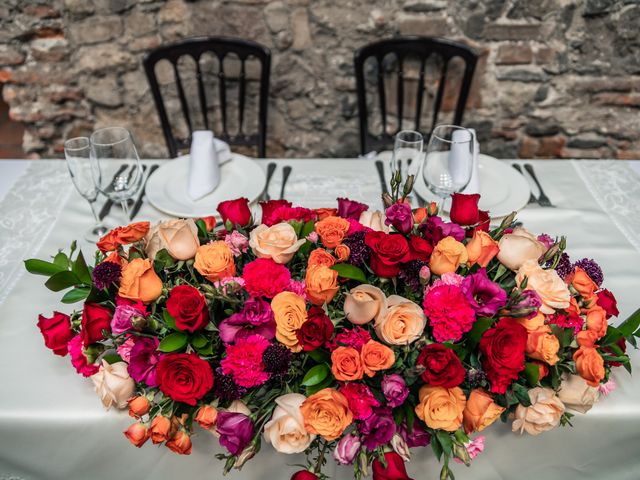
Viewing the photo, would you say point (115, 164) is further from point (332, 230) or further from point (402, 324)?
point (402, 324)

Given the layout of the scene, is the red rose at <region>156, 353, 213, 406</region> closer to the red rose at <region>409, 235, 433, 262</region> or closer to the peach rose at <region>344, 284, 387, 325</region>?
the peach rose at <region>344, 284, 387, 325</region>

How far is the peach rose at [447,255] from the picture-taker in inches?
28.6

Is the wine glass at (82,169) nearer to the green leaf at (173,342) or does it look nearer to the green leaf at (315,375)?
the green leaf at (173,342)

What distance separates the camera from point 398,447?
66 centimetres

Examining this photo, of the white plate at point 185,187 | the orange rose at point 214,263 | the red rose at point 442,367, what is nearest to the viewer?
the red rose at point 442,367

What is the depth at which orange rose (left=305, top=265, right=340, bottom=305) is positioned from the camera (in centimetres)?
69

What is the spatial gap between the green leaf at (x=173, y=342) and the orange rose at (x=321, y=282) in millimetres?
176

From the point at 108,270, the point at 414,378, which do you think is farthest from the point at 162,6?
the point at 414,378

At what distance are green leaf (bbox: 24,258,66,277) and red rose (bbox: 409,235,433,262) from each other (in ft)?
1.69

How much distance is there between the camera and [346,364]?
0.66 meters

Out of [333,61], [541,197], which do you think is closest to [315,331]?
[541,197]

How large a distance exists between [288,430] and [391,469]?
0.13 meters

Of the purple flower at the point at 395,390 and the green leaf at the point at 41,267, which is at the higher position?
the green leaf at the point at 41,267

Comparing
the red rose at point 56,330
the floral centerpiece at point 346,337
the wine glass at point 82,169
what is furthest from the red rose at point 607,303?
the wine glass at point 82,169
